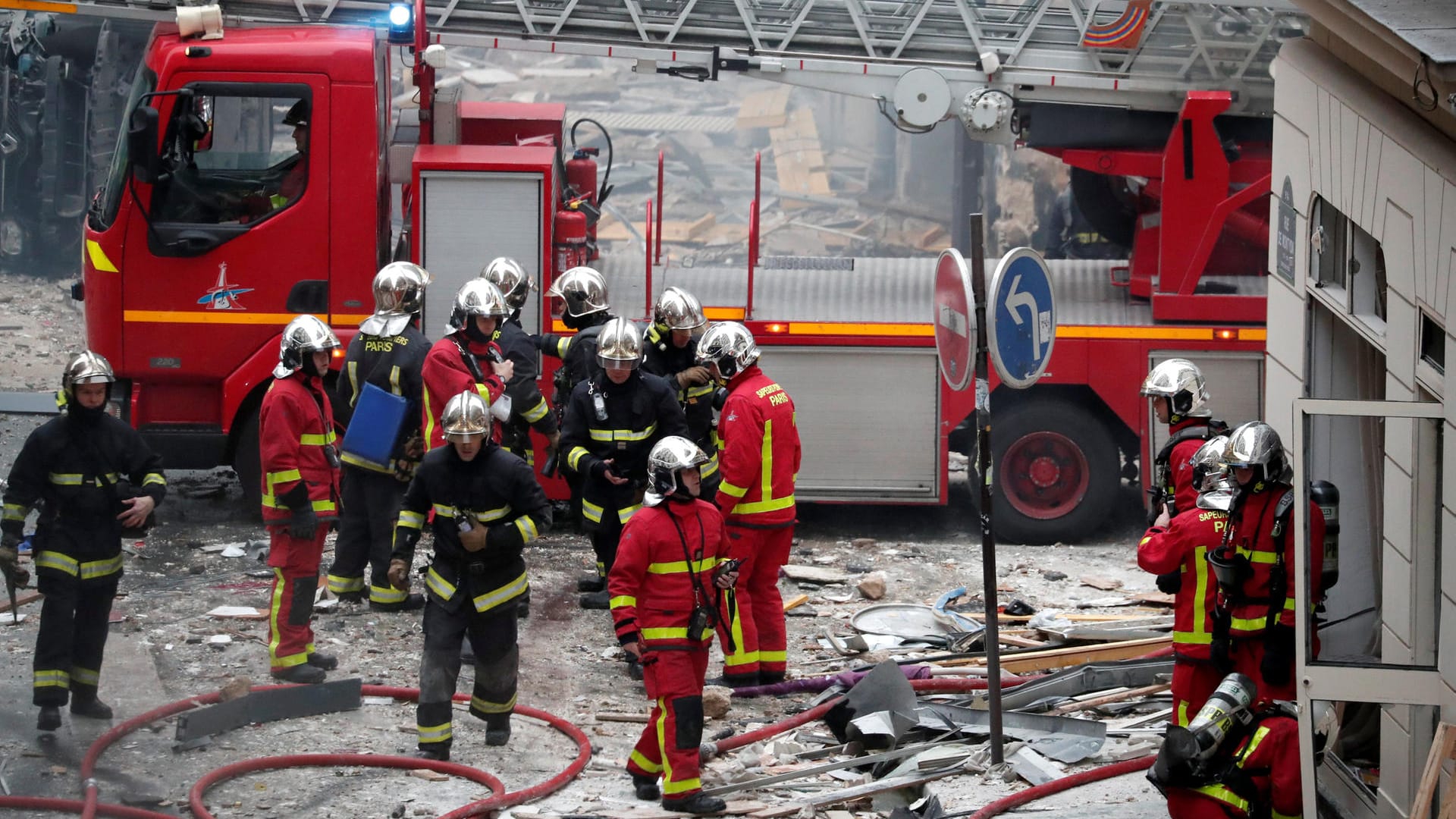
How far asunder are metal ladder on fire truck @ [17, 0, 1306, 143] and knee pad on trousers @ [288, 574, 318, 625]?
13.1ft

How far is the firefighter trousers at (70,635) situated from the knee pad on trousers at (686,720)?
8.66ft

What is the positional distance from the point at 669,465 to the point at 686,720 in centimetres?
97

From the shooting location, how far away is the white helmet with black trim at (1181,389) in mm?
7504

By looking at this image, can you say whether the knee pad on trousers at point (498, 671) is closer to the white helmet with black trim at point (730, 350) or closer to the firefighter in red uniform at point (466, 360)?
the firefighter in red uniform at point (466, 360)

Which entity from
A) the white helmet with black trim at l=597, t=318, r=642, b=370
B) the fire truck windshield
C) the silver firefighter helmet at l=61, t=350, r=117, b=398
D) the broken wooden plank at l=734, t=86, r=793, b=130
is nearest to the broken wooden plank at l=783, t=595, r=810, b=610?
the white helmet with black trim at l=597, t=318, r=642, b=370

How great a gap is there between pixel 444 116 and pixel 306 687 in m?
4.47

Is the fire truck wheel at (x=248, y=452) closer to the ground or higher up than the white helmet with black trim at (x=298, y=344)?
closer to the ground

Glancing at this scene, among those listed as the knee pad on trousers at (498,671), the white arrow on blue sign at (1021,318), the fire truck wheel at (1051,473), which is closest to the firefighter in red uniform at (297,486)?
the knee pad on trousers at (498,671)

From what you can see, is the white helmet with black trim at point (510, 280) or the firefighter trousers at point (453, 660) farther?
the white helmet with black trim at point (510, 280)

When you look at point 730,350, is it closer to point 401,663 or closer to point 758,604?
point 758,604

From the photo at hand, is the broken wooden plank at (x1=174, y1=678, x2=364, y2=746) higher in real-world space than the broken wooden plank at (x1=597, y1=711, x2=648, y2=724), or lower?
higher

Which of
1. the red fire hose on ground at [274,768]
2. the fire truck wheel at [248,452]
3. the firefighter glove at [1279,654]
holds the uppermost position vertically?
the fire truck wheel at [248,452]

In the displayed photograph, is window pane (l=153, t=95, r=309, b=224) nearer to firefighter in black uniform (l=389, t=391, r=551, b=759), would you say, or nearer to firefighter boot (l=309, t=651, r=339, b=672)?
firefighter boot (l=309, t=651, r=339, b=672)

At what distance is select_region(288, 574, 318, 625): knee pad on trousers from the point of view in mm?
7852
